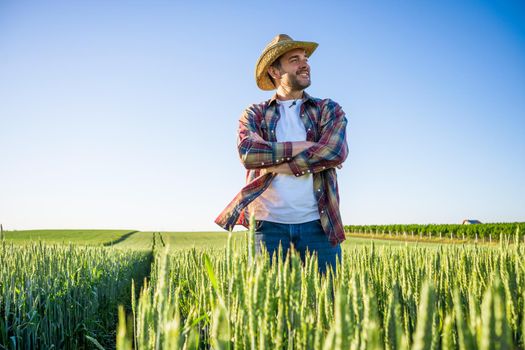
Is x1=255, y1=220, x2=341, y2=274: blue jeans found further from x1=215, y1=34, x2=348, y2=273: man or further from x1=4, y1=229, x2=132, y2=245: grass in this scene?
x1=4, y1=229, x2=132, y2=245: grass

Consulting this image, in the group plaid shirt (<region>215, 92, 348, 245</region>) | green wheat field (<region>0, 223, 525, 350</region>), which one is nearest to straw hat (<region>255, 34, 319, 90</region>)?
plaid shirt (<region>215, 92, 348, 245</region>)

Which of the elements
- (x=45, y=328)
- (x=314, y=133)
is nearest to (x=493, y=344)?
Answer: (x=314, y=133)

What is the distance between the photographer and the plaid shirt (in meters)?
2.57

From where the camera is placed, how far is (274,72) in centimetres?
307

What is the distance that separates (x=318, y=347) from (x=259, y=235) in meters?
1.89

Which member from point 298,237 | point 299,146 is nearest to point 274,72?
point 299,146

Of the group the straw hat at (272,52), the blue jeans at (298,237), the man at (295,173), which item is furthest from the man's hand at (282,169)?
the straw hat at (272,52)

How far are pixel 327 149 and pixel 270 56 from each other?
2.79 ft

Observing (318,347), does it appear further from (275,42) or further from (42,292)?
(42,292)

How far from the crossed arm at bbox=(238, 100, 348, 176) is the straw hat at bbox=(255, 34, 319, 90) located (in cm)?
63

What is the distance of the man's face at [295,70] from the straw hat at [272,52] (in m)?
0.05

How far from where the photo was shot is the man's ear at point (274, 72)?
3.03 m

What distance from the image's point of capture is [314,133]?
9.29 feet

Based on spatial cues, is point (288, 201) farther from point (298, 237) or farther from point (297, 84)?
point (297, 84)
